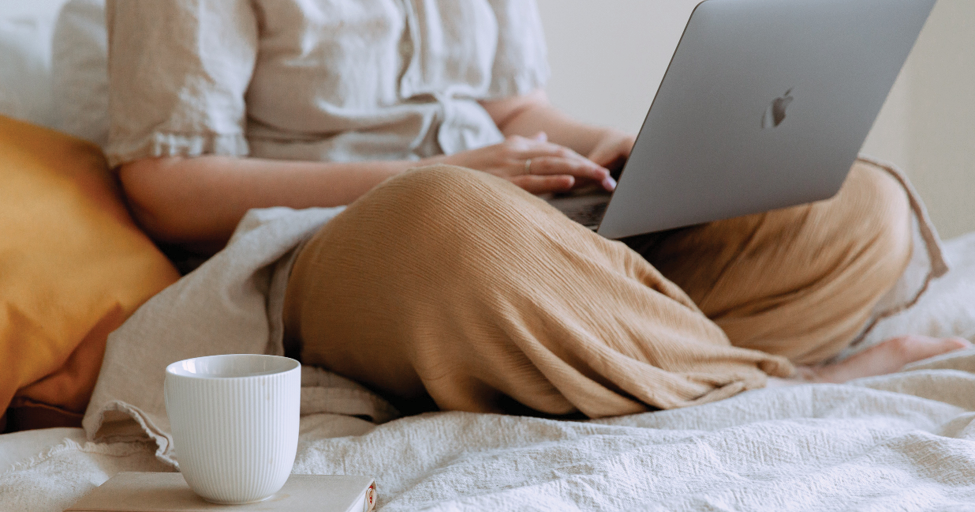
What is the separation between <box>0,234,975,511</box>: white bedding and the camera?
0.48 meters

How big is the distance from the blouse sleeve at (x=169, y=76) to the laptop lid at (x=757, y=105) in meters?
0.47

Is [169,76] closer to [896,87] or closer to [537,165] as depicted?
[537,165]

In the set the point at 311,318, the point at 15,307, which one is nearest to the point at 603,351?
the point at 311,318

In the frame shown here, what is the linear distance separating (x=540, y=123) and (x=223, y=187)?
1.61 feet

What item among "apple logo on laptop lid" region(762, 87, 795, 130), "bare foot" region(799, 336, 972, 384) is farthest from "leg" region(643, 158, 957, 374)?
"apple logo on laptop lid" region(762, 87, 795, 130)

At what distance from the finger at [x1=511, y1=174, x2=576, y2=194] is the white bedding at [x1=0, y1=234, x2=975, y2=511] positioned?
0.79 ft

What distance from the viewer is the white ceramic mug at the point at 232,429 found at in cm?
43

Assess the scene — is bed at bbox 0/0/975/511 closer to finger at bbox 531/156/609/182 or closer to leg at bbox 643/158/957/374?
leg at bbox 643/158/957/374

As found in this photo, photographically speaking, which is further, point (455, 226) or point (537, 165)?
point (537, 165)

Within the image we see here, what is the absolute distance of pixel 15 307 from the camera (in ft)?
2.22

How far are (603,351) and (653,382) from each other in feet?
0.21

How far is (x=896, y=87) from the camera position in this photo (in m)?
1.97

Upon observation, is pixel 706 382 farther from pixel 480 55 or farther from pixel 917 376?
pixel 480 55

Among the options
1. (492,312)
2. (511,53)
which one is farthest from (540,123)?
(492,312)
